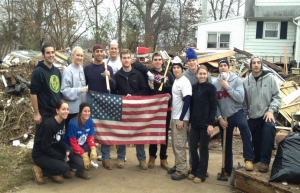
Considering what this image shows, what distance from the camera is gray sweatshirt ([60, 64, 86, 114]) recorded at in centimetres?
454

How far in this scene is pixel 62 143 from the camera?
425 cm

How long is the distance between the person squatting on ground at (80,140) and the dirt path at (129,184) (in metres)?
0.25

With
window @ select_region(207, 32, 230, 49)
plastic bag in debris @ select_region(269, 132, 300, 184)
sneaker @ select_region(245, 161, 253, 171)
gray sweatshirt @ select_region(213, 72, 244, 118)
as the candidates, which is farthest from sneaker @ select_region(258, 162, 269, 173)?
window @ select_region(207, 32, 230, 49)

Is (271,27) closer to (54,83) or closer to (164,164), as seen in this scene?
(164,164)

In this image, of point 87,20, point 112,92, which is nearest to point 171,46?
point 87,20

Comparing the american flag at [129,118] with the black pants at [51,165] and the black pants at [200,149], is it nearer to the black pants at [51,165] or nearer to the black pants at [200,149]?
the black pants at [200,149]

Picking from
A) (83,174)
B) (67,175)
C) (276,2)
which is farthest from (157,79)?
(276,2)

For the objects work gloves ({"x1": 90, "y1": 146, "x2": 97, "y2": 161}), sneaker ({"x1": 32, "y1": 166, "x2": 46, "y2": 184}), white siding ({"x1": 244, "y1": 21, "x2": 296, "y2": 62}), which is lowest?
sneaker ({"x1": 32, "y1": 166, "x2": 46, "y2": 184})

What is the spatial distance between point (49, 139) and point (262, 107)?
3.38 m

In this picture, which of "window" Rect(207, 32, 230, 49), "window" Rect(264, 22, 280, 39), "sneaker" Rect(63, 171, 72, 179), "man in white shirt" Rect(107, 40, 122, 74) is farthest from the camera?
"window" Rect(207, 32, 230, 49)

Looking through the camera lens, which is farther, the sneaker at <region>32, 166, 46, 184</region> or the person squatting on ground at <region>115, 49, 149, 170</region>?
the person squatting on ground at <region>115, 49, 149, 170</region>

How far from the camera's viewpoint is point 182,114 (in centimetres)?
442

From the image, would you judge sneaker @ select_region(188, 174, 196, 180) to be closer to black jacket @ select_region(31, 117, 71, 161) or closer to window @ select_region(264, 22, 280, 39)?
black jacket @ select_region(31, 117, 71, 161)

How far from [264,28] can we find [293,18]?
177 centimetres
